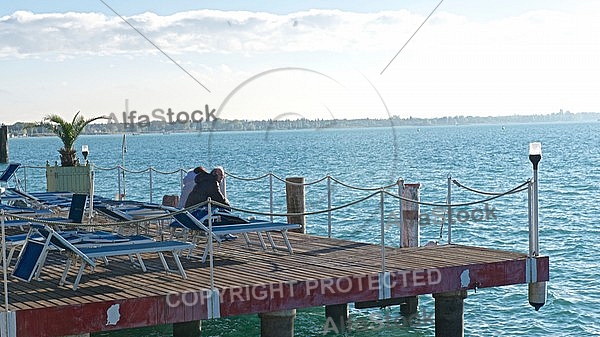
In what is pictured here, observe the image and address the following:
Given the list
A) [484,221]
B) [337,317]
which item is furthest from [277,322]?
[484,221]

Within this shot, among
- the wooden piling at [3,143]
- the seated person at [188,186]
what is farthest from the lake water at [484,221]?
the wooden piling at [3,143]

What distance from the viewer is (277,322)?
10562 mm

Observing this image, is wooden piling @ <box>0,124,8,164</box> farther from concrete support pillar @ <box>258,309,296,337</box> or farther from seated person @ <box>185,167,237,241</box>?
concrete support pillar @ <box>258,309,296,337</box>

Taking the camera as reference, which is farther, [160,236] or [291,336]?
[160,236]

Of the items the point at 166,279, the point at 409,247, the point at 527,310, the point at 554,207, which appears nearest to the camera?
the point at 166,279

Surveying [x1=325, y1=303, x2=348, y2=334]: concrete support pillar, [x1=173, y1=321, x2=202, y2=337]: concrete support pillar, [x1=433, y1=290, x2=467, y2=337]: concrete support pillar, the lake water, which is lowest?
the lake water

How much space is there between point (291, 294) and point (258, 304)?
16.2 inches

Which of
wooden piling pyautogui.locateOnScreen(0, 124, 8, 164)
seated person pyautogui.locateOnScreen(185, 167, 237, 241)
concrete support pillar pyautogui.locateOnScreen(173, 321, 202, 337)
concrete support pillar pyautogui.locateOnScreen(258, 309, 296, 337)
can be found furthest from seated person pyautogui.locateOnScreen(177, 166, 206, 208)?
wooden piling pyautogui.locateOnScreen(0, 124, 8, 164)

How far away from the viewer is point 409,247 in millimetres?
13195

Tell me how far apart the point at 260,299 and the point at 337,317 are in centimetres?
476

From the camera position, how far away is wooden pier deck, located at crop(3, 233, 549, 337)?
9352 mm

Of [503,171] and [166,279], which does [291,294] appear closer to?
[166,279]

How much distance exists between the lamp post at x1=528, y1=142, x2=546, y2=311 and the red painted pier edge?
102 mm

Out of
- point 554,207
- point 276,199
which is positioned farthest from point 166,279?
point 276,199
